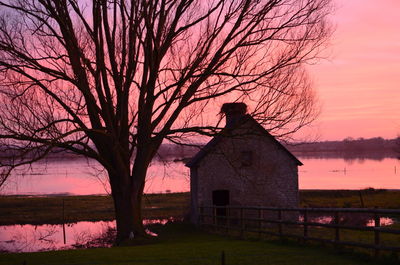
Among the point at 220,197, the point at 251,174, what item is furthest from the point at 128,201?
the point at 220,197

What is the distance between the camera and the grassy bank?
→ 42.6 m

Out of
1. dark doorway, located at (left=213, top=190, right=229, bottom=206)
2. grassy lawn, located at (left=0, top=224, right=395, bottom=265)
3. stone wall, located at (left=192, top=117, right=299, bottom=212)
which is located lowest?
grassy lawn, located at (left=0, top=224, right=395, bottom=265)

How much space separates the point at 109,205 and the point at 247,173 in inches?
994

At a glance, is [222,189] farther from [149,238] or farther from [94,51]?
[94,51]

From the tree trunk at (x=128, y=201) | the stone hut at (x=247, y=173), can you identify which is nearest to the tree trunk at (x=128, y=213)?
Answer: the tree trunk at (x=128, y=201)

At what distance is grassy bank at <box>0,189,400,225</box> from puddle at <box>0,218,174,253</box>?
7.49 feet

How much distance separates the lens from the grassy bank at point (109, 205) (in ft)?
140

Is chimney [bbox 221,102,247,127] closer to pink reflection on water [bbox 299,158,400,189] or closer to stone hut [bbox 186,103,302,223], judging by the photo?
stone hut [bbox 186,103,302,223]

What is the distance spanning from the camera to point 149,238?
68.1 ft

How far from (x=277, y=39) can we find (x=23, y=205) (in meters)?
42.4

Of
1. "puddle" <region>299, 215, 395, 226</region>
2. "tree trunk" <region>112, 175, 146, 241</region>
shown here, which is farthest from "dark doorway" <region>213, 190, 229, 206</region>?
"tree trunk" <region>112, 175, 146, 241</region>

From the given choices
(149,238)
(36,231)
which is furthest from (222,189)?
(36,231)

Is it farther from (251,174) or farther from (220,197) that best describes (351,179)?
(251,174)

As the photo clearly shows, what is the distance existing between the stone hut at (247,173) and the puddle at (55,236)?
4466 mm
